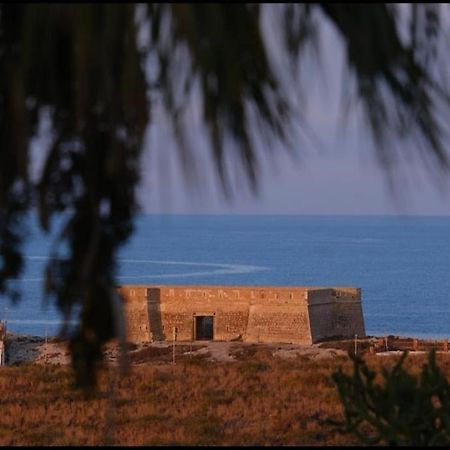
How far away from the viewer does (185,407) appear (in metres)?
15.5

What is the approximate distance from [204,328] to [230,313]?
53.5 inches

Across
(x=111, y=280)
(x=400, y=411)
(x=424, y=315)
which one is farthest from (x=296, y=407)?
(x=424, y=315)

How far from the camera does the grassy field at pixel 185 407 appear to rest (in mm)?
12633

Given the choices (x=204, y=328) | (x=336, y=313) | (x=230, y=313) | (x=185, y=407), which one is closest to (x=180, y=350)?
(x=230, y=313)

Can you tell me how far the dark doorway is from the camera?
37.1 m

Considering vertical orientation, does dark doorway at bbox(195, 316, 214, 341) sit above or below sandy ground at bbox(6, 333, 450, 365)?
above

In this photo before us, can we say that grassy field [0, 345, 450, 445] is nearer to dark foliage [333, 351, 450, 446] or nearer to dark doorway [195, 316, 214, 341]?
dark foliage [333, 351, 450, 446]

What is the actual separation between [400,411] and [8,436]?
8.18m

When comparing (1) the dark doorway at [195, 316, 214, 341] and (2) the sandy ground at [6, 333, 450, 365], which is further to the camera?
(1) the dark doorway at [195, 316, 214, 341]

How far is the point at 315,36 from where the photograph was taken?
106 inches

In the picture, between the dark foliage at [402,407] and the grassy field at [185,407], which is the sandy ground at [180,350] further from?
the dark foliage at [402,407]

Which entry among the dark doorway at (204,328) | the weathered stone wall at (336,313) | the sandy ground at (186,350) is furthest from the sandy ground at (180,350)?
the weathered stone wall at (336,313)

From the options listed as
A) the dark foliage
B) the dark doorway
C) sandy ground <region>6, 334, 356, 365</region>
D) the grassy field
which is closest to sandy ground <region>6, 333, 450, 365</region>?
sandy ground <region>6, 334, 356, 365</region>

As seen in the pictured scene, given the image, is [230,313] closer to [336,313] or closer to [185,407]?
[336,313]
